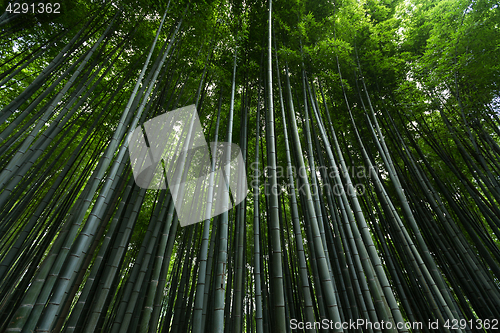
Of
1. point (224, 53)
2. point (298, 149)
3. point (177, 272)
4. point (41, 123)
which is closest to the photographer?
point (298, 149)

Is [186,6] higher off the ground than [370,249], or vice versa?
[186,6]

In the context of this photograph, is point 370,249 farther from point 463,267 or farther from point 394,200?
point 394,200

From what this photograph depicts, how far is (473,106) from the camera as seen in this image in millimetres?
2820

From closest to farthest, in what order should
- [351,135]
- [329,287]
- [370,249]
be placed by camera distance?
[329,287], [370,249], [351,135]

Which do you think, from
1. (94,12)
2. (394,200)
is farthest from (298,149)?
(94,12)

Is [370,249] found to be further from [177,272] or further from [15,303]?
[15,303]

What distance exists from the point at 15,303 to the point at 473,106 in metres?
5.50

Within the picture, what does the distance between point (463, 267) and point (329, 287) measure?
2.24 m

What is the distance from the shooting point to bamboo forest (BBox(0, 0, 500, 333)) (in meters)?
1.36

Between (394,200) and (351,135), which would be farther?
(351,135)

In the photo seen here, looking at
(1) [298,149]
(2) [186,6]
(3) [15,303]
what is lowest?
(3) [15,303]

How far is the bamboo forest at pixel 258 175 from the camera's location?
4.45ft

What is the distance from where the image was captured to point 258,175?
2574 mm

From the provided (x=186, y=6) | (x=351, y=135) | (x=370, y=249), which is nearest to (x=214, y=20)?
(x=186, y=6)
